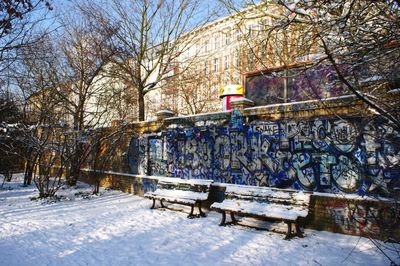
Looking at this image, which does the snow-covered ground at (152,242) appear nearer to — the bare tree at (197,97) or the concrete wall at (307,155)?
the concrete wall at (307,155)

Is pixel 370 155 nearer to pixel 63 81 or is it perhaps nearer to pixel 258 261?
pixel 258 261

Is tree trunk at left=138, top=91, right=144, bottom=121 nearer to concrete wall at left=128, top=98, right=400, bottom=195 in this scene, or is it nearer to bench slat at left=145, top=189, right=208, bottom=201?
Result: concrete wall at left=128, top=98, right=400, bottom=195

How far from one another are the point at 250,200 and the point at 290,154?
54.8 inches

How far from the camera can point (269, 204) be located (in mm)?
6340

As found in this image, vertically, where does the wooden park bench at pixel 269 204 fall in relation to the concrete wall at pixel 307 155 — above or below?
below

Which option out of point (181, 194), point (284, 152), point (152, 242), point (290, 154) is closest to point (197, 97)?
point (181, 194)

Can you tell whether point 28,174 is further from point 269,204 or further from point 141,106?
point 269,204

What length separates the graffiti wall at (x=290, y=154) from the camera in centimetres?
558

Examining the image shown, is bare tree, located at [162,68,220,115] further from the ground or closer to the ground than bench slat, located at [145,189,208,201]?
further from the ground

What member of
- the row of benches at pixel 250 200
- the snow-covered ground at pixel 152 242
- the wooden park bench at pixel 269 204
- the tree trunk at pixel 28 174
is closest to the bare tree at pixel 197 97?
the tree trunk at pixel 28 174

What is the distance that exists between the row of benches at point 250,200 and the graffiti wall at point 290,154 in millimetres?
483

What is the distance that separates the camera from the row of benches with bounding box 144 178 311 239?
570 cm

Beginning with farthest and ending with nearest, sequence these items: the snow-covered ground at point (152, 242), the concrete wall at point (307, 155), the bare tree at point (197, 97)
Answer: the bare tree at point (197, 97), the concrete wall at point (307, 155), the snow-covered ground at point (152, 242)

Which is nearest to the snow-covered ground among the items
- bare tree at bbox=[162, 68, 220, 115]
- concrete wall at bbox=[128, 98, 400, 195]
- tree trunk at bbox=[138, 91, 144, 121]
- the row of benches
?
the row of benches
